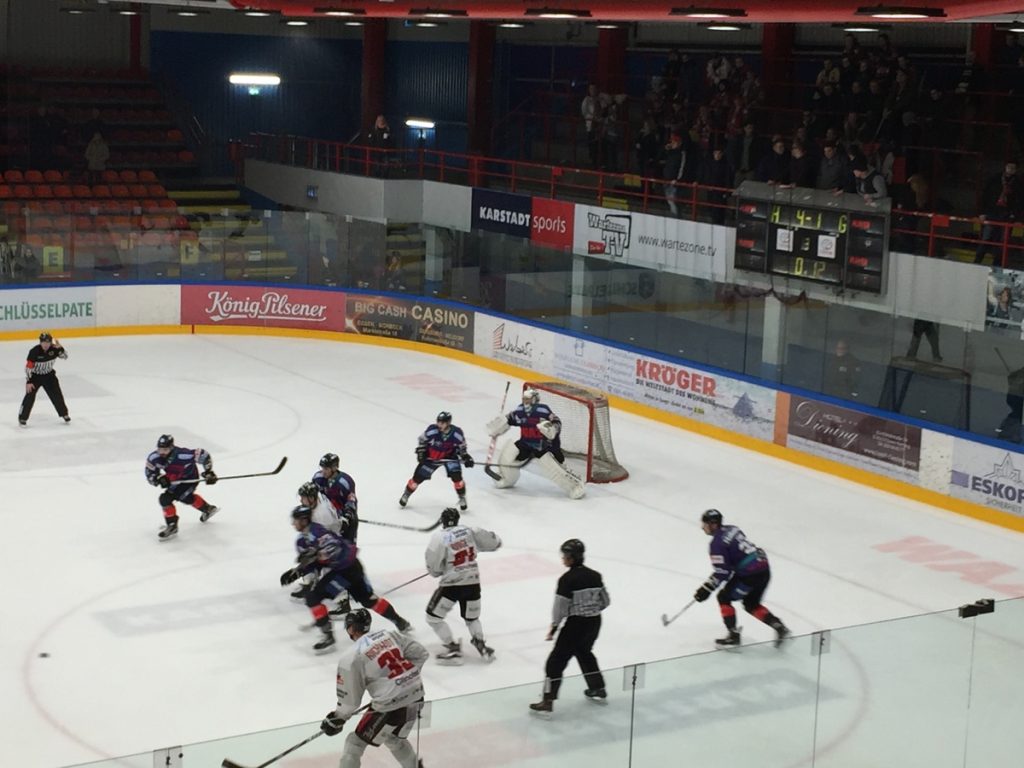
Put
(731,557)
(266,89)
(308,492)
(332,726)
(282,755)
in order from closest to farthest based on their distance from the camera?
(282,755)
(332,726)
(731,557)
(308,492)
(266,89)

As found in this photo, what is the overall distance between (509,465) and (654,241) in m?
8.35

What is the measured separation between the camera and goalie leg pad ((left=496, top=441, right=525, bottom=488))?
51.9 ft

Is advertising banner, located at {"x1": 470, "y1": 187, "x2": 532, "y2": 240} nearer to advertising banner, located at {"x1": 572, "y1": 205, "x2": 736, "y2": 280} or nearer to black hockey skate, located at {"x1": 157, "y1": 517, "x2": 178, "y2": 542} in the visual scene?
advertising banner, located at {"x1": 572, "y1": 205, "x2": 736, "y2": 280}

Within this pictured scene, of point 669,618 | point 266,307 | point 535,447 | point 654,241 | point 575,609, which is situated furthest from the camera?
point 266,307

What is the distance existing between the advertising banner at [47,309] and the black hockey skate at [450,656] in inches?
552

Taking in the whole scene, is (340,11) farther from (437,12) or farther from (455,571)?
(455,571)

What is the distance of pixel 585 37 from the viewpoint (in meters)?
31.3

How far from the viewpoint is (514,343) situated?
71.8 feet

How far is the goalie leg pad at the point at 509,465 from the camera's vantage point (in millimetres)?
15820

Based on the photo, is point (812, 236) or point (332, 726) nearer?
point (332, 726)

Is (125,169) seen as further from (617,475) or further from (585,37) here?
(617,475)

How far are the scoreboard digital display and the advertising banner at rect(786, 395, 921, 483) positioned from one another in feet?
7.93

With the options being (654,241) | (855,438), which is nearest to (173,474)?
(855,438)

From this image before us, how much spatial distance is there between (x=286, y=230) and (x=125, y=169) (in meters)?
8.50
